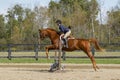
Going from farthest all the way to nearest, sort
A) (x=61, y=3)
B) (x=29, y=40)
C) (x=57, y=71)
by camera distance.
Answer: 1. (x=61, y=3)
2. (x=29, y=40)
3. (x=57, y=71)

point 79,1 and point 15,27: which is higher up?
point 79,1

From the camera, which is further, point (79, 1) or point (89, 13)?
point (79, 1)

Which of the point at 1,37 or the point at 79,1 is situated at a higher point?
the point at 79,1

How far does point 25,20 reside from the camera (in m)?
80.4

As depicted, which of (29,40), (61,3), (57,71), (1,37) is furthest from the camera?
(61,3)

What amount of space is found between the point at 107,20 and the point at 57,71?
59.7 m

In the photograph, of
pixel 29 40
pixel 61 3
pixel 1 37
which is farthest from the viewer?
pixel 61 3

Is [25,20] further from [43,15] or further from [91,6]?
[91,6]

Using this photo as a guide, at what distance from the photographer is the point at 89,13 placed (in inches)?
3157

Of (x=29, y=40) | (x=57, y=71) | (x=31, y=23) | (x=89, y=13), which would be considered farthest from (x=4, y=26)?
(x=57, y=71)

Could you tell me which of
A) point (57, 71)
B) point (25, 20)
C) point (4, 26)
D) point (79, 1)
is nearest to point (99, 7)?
point (79, 1)

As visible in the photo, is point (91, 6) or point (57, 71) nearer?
point (57, 71)

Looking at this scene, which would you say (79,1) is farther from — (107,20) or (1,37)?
(1,37)

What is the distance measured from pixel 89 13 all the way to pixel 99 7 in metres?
2.62
